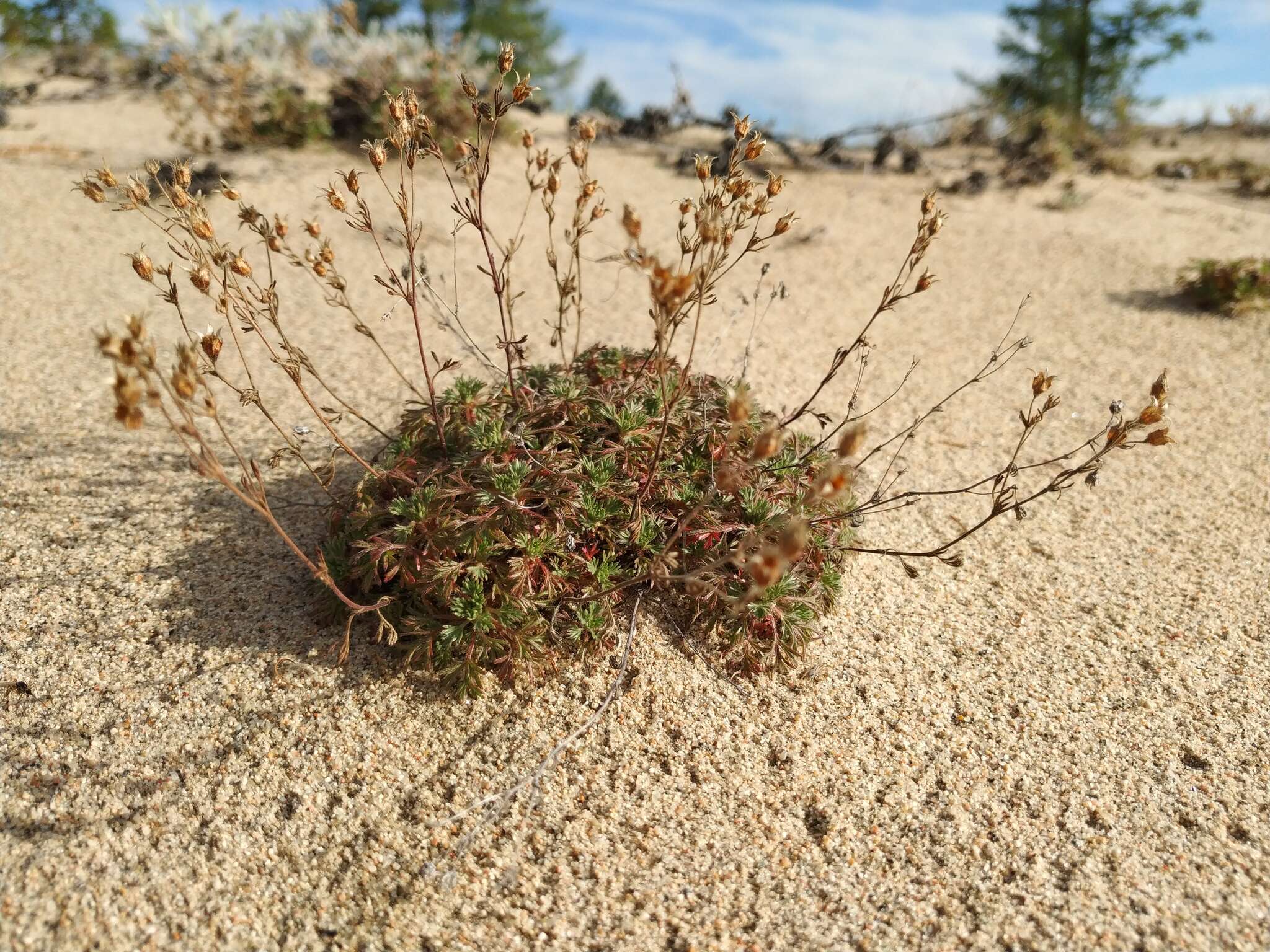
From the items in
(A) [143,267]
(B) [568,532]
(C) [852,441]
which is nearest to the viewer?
(C) [852,441]

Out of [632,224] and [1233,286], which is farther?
[1233,286]

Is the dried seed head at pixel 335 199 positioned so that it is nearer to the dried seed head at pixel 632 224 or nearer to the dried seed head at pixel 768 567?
the dried seed head at pixel 632 224

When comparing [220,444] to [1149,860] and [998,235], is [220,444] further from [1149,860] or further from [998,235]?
[998,235]

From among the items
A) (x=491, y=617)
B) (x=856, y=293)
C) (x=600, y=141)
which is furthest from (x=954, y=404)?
(x=600, y=141)

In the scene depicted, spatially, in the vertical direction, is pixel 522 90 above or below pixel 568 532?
above

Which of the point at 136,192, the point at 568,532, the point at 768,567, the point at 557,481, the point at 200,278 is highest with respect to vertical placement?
the point at 136,192

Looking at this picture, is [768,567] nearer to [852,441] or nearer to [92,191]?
[852,441]

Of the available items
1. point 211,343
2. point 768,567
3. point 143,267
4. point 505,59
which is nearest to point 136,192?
point 143,267
